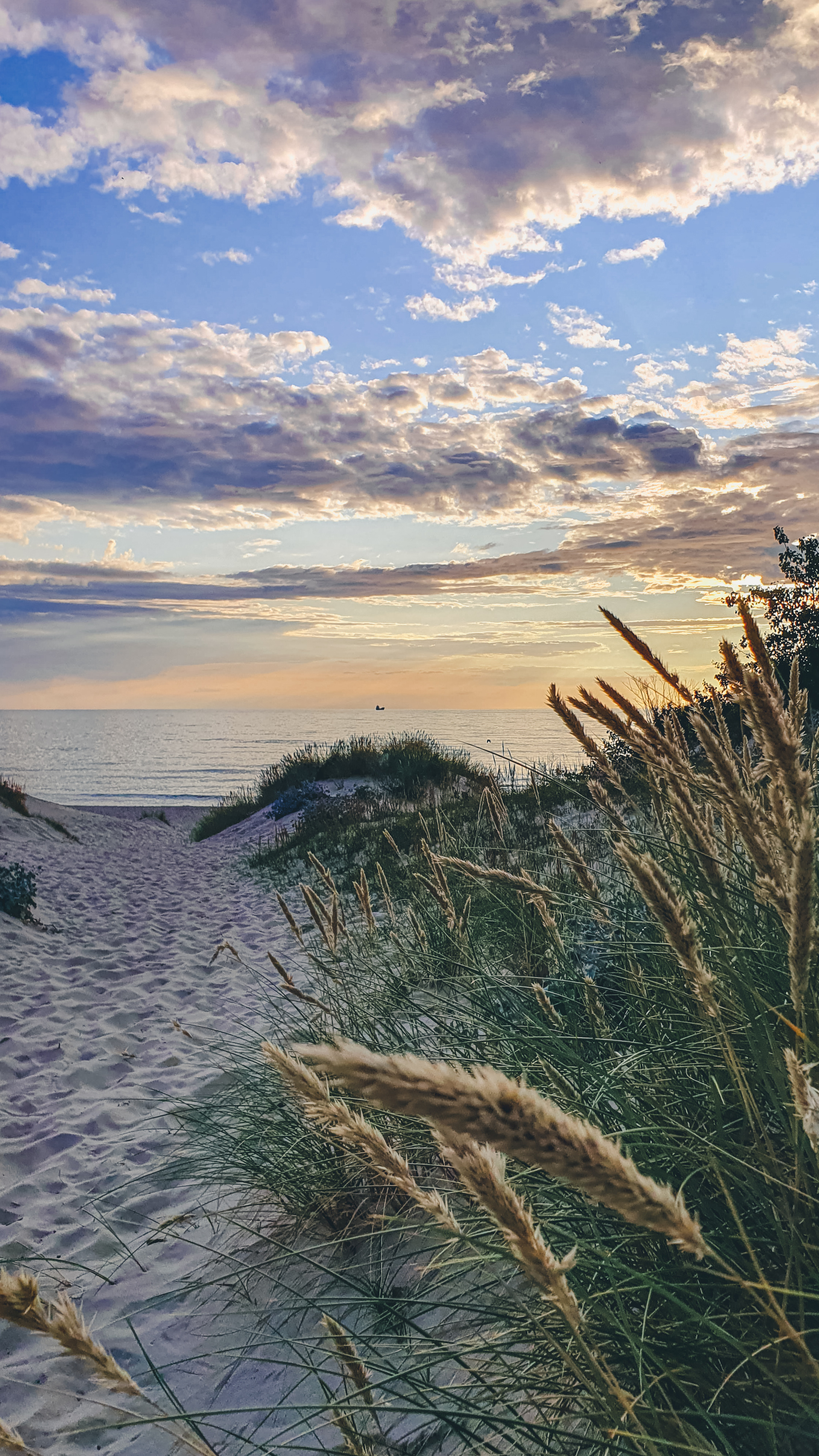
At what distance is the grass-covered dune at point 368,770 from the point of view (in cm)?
2208

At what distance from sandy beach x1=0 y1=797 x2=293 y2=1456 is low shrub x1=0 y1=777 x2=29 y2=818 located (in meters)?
9.55

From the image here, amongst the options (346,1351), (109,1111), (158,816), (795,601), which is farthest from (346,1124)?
(158,816)

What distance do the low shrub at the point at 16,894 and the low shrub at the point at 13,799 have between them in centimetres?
1164

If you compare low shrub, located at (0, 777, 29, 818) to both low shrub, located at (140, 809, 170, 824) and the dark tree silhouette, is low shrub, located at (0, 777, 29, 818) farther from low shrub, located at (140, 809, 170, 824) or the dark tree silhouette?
the dark tree silhouette

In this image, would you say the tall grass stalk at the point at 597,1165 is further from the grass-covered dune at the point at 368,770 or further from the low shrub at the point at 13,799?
the low shrub at the point at 13,799

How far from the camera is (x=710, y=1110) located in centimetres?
208

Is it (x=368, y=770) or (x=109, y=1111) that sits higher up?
Answer: (x=109, y=1111)

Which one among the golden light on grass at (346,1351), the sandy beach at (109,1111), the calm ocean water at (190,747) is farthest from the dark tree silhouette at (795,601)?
the golden light on grass at (346,1351)

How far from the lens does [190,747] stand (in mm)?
70375

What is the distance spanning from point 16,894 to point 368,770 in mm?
13736

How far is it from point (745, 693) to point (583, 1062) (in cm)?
116

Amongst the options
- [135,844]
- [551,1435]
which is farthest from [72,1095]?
[135,844]

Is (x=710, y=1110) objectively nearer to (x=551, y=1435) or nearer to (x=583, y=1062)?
(x=583, y=1062)

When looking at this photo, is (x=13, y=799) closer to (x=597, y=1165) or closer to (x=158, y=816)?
(x=158, y=816)
